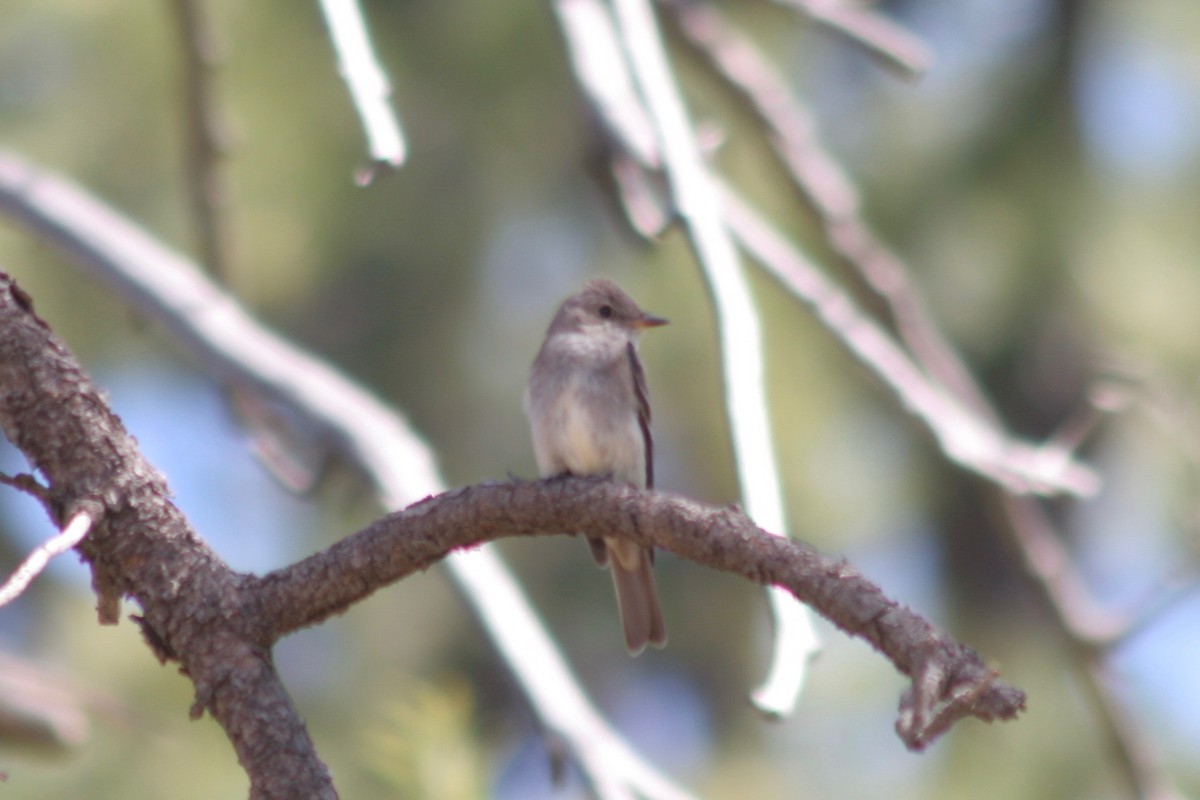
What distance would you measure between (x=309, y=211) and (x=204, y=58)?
11.1ft

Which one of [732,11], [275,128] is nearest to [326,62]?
[275,128]

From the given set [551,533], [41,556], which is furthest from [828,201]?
[41,556]

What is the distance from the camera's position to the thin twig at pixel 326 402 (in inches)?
119

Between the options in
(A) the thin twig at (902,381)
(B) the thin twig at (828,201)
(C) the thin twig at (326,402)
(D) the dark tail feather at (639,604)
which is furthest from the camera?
(D) the dark tail feather at (639,604)

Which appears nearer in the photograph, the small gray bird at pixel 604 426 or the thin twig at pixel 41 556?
the thin twig at pixel 41 556

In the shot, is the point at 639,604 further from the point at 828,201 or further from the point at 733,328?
the point at 733,328

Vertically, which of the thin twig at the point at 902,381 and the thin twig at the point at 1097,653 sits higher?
the thin twig at the point at 902,381

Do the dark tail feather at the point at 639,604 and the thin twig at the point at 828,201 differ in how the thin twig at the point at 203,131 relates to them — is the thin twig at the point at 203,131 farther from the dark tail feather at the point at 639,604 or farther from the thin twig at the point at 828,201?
the dark tail feather at the point at 639,604

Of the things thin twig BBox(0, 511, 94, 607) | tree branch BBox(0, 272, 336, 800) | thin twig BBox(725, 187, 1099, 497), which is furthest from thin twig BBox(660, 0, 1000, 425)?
thin twig BBox(0, 511, 94, 607)

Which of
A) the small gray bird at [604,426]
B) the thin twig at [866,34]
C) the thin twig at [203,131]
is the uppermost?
the thin twig at [866,34]

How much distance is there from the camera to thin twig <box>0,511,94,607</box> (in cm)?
184

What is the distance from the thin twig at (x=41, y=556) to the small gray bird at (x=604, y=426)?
2204mm

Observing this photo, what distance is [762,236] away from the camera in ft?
11.8

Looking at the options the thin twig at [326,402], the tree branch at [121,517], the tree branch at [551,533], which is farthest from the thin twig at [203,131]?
the tree branch at [551,533]
